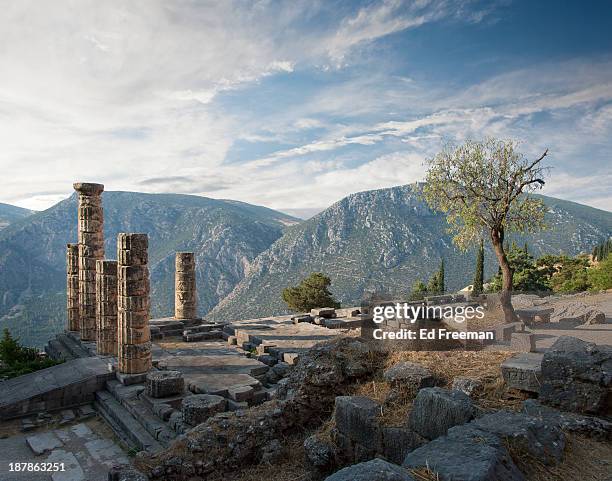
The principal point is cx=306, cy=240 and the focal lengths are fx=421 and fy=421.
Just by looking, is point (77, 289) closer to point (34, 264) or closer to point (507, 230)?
point (507, 230)

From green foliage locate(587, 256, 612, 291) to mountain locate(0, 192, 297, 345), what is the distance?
85.1 meters

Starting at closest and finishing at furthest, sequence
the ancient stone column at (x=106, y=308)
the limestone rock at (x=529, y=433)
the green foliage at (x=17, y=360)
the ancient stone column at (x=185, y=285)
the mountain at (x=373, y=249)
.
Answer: the limestone rock at (x=529, y=433) → the green foliage at (x=17, y=360) → the ancient stone column at (x=106, y=308) → the ancient stone column at (x=185, y=285) → the mountain at (x=373, y=249)

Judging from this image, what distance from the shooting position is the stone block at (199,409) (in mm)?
9359

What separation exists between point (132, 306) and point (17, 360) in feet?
20.8

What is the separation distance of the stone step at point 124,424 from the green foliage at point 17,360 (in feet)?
12.3

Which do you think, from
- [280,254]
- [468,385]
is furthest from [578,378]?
[280,254]

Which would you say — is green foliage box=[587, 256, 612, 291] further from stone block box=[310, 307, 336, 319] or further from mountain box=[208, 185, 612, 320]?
mountain box=[208, 185, 612, 320]

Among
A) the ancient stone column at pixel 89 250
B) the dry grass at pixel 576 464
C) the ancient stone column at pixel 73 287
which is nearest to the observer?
the dry grass at pixel 576 464

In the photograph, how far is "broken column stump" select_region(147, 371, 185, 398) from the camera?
11398 millimetres

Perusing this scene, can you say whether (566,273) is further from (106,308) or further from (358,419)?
(358,419)

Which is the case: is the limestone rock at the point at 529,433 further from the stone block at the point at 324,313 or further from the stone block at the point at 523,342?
the stone block at the point at 324,313

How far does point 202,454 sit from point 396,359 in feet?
11.0

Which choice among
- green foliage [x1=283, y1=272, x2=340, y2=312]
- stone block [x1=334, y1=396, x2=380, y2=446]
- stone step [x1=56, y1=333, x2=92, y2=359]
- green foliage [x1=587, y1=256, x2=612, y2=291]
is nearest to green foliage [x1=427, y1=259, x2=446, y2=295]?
green foliage [x1=283, y1=272, x2=340, y2=312]

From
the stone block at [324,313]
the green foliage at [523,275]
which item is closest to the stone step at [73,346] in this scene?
the stone block at [324,313]
